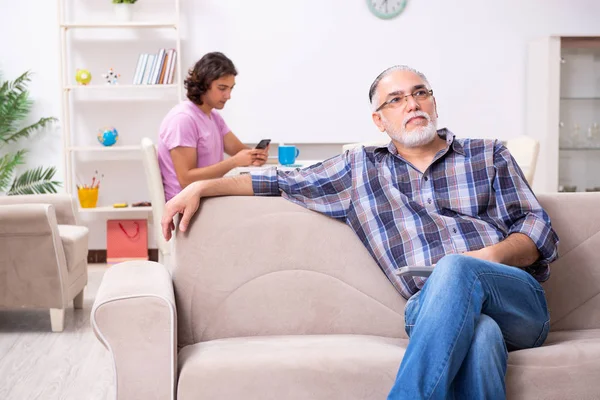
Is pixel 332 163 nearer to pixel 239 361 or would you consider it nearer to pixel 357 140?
pixel 239 361

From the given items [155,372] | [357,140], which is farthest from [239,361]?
[357,140]

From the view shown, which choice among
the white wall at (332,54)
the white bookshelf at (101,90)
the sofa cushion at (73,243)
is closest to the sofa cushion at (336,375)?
the sofa cushion at (73,243)

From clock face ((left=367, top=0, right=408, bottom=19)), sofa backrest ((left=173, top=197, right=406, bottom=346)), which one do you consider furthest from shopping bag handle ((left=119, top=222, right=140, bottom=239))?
sofa backrest ((left=173, top=197, right=406, bottom=346))

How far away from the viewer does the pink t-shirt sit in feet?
13.5

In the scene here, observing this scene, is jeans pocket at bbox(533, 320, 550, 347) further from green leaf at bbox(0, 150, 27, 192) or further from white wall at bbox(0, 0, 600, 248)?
green leaf at bbox(0, 150, 27, 192)

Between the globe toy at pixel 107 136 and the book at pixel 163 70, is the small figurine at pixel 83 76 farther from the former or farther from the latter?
the book at pixel 163 70

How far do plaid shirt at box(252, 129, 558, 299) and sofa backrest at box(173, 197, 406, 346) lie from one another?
66mm

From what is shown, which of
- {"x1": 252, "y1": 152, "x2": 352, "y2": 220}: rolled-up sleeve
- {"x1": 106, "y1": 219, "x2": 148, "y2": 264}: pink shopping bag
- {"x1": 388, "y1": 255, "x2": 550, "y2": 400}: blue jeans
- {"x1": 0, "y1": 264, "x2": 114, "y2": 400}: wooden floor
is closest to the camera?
{"x1": 388, "y1": 255, "x2": 550, "y2": 400}: blue jeans

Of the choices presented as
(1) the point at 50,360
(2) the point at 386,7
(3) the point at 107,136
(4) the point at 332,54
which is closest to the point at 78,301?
(1) the point at 50,360

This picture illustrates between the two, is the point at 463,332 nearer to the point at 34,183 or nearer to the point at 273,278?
the point at 273,278

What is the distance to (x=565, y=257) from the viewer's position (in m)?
2.44

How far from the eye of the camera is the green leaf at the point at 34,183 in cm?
574

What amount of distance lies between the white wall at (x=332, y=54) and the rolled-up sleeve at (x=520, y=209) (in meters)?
3.71

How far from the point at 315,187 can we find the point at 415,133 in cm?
34
